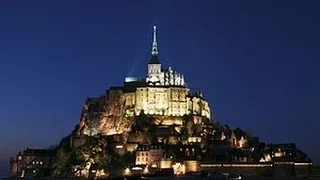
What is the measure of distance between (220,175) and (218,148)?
18.5 m

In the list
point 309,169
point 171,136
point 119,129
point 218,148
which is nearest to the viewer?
point 309,169

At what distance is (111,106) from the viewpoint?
114000 millimetres

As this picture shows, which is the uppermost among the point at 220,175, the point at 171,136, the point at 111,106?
the point at 111,106

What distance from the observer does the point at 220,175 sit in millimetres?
77375

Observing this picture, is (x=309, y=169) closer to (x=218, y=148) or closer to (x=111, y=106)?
(x=218, y=148)

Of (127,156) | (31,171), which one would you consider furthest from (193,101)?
(31,171)

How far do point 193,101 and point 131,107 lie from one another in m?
12.3

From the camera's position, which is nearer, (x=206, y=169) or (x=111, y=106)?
(x=206, y=169)

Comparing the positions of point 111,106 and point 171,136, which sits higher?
point 111,106

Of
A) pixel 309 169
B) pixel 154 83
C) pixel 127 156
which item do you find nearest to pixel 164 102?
pixel 154 83

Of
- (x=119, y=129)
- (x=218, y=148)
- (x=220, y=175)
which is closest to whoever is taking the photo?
(x=220, y=175)

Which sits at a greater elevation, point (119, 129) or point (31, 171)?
point (119, 129)

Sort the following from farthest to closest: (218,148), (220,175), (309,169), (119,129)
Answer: (119,129) → (218,148) → (309,169) → (220,175)

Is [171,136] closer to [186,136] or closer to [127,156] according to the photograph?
[186,136]
